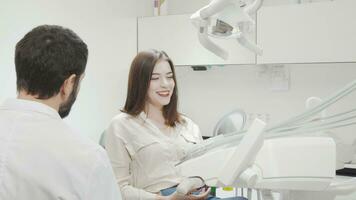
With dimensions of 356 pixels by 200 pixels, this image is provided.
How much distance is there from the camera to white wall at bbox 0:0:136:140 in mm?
2354

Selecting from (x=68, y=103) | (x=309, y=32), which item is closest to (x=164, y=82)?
(x=68, y=103)

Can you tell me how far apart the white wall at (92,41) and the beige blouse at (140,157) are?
1008 millimetres

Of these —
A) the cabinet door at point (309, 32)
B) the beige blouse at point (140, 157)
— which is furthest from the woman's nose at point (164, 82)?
the cabinet door at point (309, 32)

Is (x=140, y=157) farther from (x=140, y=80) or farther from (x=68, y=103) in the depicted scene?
(x=68, y=103)

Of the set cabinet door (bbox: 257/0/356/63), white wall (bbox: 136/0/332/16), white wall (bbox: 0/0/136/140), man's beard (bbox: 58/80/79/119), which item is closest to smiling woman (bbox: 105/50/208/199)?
man's beard (bbox: 58/80/79/119)

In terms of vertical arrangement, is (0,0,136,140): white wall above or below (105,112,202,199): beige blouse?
above

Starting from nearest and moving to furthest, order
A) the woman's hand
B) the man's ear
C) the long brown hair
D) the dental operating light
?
the man's ear < the dental operating light < the woman's hand < the long brown hair

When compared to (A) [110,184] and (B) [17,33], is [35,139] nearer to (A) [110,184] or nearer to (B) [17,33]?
(A) [110,184]

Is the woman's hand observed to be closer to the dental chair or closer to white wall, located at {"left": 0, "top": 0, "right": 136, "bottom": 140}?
the dental chair

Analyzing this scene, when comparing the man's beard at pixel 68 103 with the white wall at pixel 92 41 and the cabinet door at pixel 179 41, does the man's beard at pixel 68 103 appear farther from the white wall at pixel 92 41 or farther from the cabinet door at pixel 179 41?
the cabinet door at pixel 179 41

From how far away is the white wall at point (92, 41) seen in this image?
2.35 metres

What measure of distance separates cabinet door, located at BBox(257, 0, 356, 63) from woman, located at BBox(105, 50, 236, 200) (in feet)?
4.47

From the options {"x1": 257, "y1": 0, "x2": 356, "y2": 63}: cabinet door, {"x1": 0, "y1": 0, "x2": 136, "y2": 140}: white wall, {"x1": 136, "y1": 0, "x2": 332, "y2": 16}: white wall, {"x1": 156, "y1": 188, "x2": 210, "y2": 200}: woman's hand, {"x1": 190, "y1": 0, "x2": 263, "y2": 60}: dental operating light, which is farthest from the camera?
{"x1": 136, "y1": 0, "x2": 332, "y2": 16}: white wall

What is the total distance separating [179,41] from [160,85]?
→ 1599 mm
